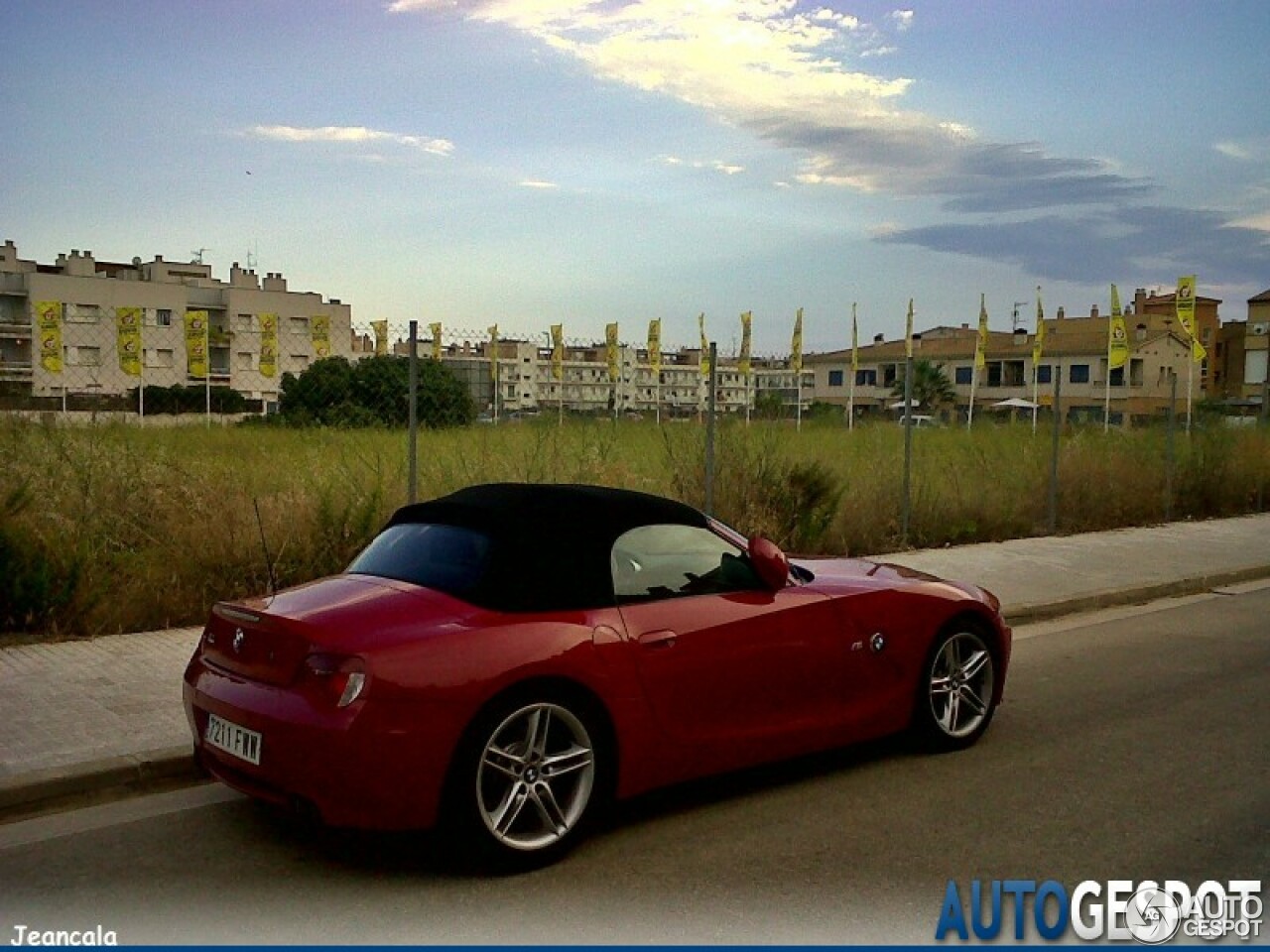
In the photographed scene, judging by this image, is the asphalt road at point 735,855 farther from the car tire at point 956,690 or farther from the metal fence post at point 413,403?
the metal fence post at point 413,403

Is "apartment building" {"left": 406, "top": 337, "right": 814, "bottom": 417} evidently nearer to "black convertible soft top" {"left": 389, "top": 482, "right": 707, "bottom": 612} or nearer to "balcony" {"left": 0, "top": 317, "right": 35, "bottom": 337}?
"black convertible soft top" {"left": 389, "top": 482, "right": 707, "bottom": 612}

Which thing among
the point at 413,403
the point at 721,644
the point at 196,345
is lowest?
the point at 721,644

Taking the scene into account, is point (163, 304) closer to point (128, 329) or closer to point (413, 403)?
point (128, 329)

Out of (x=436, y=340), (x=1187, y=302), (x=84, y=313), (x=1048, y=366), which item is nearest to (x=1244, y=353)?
(x=1048, y=366)

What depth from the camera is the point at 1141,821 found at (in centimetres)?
511

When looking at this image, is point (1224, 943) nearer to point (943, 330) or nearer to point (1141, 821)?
point (1141, 821)

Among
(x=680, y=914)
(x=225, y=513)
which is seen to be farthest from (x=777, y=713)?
(x=225, y=513)

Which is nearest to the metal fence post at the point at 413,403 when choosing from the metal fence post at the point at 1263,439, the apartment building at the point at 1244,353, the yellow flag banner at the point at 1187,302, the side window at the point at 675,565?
the side window at the point at 675,565

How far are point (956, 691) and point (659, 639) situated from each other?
205 cm

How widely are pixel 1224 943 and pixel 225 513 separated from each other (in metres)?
7.88

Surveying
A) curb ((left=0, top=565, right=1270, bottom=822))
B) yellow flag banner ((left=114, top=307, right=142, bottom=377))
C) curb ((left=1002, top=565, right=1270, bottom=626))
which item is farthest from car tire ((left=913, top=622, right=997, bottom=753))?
yellow flag banner ((left=114, top=307, right=142, bottom=377))

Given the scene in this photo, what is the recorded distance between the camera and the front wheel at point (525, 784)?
4379mm

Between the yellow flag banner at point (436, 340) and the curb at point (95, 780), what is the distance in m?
5.74

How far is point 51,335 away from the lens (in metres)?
48.6
